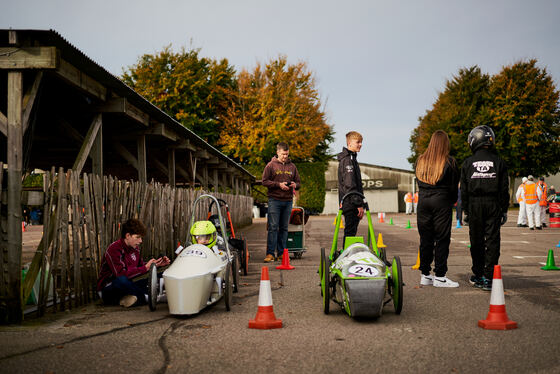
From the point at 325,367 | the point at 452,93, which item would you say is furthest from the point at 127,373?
the point at 452,93

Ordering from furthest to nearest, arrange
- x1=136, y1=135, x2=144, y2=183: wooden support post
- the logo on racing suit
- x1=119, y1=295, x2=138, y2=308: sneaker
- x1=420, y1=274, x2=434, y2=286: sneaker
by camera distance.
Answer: x1=136, y1=135, x2=144, y2=183: wooden support post → x1=420, y1=274, x2=434, y2=286: sneaker → the logo on racing suit → x1=119, y1=295, x2=138, y2=308: sneaker

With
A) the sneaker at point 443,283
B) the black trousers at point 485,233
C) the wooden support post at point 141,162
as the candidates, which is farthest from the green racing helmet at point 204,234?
the wooden support post at point 141,162

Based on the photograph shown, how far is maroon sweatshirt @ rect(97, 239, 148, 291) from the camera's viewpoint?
5.89 m

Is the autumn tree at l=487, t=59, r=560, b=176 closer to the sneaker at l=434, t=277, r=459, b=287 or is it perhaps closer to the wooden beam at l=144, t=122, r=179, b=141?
the wooden beam at l=144, t=122, r=179, b=141

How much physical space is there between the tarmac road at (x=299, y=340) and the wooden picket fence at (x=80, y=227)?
1.11 ft

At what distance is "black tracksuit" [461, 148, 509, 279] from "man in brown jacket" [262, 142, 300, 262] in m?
3.62

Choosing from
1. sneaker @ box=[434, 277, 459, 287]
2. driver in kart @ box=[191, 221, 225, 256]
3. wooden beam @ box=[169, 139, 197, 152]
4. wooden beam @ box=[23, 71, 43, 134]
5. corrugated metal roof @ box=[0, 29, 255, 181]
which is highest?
corrugated metal roof @ box=[0, 29, 255, 181]

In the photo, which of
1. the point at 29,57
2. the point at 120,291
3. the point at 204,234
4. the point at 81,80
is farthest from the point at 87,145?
the point at 120,291

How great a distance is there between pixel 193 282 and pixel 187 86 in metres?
36.8

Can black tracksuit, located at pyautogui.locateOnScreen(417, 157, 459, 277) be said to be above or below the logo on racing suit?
below

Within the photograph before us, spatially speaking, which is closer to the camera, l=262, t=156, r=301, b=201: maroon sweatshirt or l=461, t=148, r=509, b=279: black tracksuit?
l=461, t=148, r=509, b=279: black tracksuit

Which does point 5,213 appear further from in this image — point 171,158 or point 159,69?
point 159,69

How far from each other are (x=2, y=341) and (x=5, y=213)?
126cm

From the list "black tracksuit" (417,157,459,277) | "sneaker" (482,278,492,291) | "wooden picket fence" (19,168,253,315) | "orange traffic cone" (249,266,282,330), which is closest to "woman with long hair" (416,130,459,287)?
"black tracksuit" (417,157,459,277)
